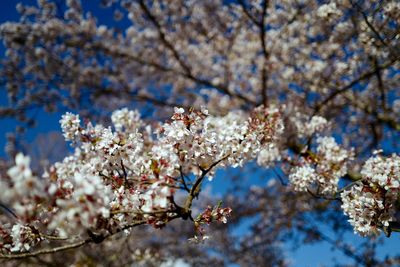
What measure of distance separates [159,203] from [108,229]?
433mm

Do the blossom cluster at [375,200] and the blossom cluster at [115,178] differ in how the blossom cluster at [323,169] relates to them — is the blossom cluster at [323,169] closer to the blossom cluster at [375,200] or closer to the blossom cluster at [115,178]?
the blossom cluster at [375,200]

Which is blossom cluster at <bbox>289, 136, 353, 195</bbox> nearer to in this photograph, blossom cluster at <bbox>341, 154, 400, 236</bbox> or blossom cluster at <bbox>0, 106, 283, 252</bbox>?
blossom cluster at <bbox>341, 154, 400, 236</bbox>

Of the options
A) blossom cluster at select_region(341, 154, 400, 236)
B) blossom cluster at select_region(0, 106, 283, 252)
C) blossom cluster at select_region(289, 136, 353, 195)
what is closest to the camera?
blossom cluster at select_region(0, 106, 283, 252)

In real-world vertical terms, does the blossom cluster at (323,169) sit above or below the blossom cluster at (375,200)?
above

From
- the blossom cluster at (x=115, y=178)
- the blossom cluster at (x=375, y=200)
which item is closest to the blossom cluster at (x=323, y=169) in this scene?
the blossom cluster at (x=375, y=200)

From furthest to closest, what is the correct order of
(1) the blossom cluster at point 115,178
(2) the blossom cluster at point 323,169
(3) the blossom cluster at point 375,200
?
(2) the blossom cluster at point 323,169 → (3) the blossom cluster at point 375,200 → (1) the blossom cluster at point 115,178

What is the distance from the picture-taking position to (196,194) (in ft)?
8.87

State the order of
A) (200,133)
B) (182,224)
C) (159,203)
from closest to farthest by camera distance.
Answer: (159,203) < (200,133) < (182,224)

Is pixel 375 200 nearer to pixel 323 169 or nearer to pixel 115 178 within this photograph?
pixel 323 169

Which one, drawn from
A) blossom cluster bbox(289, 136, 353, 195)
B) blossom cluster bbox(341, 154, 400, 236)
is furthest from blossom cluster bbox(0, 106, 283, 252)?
blossom cluster bbox(289, 136, 353, 195)

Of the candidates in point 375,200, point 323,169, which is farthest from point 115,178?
point 323,169

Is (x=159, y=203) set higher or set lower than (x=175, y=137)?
lower

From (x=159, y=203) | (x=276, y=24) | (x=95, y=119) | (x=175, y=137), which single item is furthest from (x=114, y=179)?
(x=276, y=24)

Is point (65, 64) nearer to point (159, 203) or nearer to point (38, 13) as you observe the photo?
point (38, 13)
